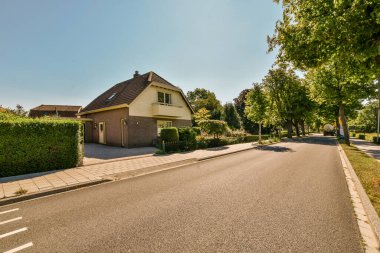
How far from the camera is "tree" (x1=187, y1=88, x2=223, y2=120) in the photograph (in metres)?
47.5

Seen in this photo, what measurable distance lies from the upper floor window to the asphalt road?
600 inches

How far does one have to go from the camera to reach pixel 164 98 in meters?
21.2

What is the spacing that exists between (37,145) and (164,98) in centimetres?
1390

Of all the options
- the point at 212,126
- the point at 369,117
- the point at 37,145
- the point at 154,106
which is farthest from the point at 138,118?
the point at 369,117

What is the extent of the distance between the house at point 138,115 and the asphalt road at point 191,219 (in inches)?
475

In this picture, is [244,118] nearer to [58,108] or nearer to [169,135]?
[169,135]

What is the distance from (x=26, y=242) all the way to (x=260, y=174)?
293 inches

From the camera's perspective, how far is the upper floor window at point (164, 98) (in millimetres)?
20967

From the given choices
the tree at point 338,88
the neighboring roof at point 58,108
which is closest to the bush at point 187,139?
the tree at point 338,88

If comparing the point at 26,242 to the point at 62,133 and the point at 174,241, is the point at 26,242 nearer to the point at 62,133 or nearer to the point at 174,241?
the point at 174,241

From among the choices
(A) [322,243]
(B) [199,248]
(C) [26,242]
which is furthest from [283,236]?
(C) [26,242]

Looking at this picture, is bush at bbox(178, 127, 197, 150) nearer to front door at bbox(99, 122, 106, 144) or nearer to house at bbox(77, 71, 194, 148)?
house at bbox(77, 71, 194, 148)

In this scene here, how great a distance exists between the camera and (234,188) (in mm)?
6039

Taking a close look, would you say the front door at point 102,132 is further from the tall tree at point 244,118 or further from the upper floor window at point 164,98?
the tall tree at point 244,118
